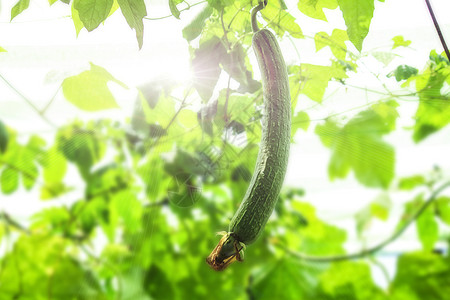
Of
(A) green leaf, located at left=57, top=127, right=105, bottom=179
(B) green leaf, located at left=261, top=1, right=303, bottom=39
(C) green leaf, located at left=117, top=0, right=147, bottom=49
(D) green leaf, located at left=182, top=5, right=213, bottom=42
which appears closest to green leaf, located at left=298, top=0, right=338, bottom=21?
(B) green leaf, located at left=261, top=1, right=303, bottom=39

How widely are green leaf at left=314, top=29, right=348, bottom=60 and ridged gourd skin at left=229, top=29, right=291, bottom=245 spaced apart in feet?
0.75

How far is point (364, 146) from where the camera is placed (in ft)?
4.04

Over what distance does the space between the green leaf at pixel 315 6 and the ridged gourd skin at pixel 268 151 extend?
0.13m

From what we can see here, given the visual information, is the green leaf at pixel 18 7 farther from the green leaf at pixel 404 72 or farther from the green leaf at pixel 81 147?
the green leaf at pixel 81 147

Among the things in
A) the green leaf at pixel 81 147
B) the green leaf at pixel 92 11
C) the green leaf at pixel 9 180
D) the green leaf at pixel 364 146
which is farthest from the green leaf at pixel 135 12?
the green leaf at pixel 9 180

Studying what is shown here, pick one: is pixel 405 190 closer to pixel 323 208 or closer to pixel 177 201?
pixel 323 208

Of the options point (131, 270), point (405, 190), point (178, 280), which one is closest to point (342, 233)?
point (405, 190)

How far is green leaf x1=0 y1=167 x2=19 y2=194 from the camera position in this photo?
142 cm

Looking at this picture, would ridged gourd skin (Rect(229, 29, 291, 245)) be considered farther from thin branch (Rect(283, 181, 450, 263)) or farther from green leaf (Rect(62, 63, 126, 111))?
thin branch (Rect(283, 181, 450, 263))

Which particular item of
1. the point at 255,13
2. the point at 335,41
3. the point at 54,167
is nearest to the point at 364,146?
the point at 335,41

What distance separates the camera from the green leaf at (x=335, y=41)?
66 centimetres

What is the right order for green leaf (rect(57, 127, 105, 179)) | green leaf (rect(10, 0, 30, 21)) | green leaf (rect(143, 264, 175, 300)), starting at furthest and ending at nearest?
green leaf (rect(143, 264, 175, 300)) → green leaf (rect(57, 127, 105, 179)) → green leaf (rect(10, 0, 30, 21))

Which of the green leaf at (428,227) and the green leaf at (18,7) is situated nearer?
the green leaf at (18,7)

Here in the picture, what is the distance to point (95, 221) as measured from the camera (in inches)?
60.6
